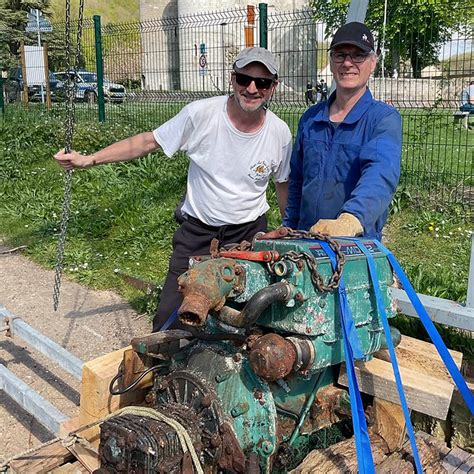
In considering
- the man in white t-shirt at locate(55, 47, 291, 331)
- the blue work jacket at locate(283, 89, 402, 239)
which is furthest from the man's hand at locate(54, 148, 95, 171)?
the blue work jacket at locate(283, 89, 402, 239)

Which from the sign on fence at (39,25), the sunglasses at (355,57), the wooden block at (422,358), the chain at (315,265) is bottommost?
the wooden block at (422,358)

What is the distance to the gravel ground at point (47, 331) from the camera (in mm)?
3537

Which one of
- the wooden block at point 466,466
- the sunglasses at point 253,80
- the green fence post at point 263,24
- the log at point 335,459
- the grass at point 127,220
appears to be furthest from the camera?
the green fence post at point 263,24

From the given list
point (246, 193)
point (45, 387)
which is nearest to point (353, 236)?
point (246, 193)

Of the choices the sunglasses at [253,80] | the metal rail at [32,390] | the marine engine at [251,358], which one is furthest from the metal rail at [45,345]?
the sunglasses at [253,80]

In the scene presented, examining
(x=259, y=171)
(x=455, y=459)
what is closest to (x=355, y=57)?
(x=259, y=171)

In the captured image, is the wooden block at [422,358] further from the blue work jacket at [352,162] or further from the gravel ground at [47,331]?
the gravel ground at [47,331]

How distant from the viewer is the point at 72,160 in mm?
3328

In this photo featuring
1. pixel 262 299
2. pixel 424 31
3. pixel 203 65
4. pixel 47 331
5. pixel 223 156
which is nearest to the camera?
pixel 262 299

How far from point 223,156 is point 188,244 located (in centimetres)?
54

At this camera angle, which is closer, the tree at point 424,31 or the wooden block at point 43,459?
the wooden block at point 43,459

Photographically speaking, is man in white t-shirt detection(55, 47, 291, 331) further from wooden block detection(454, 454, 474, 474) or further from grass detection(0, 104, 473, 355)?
wooden block detection(454, 454, 474, 474)

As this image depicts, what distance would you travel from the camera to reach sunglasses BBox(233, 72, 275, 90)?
9.78ft

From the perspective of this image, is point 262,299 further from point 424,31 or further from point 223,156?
point 424,31
